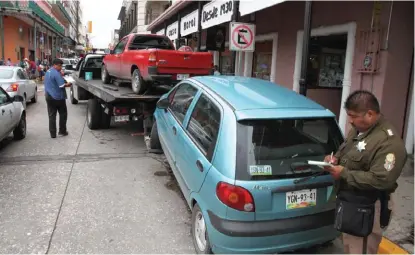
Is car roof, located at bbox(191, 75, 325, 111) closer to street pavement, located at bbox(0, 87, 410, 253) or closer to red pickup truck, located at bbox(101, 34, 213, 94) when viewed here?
street pavement, located at bbox(0, 87, 410, 253)

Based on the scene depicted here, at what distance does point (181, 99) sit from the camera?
188 inches

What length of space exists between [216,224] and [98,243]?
4.58ft

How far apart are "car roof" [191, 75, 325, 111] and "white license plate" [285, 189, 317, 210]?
80cm

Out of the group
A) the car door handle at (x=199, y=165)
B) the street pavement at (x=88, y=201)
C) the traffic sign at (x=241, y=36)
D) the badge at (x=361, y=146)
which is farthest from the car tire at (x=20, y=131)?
the badge at (x=361, y=146)

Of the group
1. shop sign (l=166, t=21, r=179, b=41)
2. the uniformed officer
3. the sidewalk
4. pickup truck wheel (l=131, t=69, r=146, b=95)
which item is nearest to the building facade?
the sidewalk

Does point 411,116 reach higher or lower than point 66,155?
higher

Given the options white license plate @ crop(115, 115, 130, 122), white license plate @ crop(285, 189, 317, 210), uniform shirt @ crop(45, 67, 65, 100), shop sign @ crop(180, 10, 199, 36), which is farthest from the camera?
shop sign @ crop(180, 10, 199, 36)

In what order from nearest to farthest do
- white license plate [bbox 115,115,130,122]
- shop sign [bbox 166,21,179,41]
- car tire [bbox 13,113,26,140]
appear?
white license plate [bbox 115,115,130,122], car tire [bbox 13,113,26,140], shop sign [bbox 166,21,179,41]

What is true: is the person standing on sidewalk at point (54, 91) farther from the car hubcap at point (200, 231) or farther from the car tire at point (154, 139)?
the car hubcap at point (200, 231)

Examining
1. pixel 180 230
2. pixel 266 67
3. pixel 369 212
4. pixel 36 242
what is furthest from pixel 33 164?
pixel 266 67

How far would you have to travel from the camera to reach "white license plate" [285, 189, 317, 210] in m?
2.92

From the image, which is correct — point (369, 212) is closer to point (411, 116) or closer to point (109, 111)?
point (411, 116)

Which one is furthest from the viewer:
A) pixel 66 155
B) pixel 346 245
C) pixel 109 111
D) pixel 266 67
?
pixel 266 67

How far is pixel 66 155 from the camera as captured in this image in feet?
21.6
